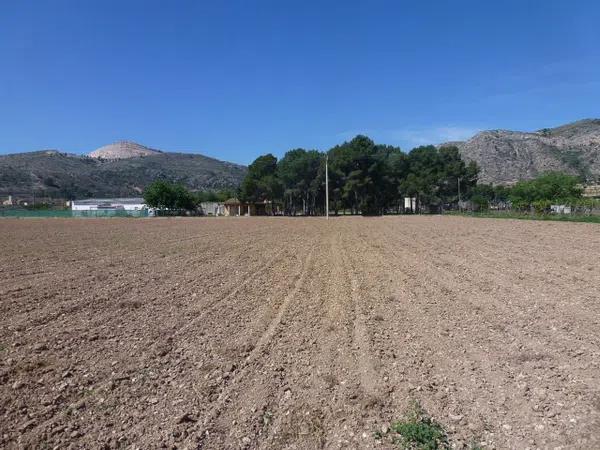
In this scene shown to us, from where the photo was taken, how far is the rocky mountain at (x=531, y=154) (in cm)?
15525

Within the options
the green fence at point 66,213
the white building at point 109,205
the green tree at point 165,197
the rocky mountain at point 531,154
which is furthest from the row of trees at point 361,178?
the rocky mountain at point 531,154

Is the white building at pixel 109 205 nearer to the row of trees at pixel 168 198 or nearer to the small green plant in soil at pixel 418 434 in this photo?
the row of trees at pixel 168 198

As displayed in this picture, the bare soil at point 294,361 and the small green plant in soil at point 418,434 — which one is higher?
the bare soil at point 294,361

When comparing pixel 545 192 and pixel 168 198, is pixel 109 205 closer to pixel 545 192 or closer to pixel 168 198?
pixel 168 198

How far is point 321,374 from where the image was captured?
209 inches

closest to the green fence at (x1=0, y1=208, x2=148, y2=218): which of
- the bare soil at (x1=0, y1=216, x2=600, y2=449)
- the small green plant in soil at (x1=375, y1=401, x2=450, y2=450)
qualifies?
the bare soil at (x1=0, y1=216, x2=600, y2=449)

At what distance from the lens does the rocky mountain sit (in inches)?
6112

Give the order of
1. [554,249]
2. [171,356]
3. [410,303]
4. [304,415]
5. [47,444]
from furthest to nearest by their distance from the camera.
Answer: [554,249]
[410,303]
[171,356]
[304,415]
[47,444]

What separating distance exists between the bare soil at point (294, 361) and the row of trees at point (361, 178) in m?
81.8

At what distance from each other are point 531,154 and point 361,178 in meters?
108

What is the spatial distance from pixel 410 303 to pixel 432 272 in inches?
160

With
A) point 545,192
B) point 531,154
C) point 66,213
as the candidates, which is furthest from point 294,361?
point 531,154

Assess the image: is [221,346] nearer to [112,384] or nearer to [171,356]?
[171,356]

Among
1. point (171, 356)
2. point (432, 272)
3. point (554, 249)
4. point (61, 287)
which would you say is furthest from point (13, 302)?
point (554, 249)
